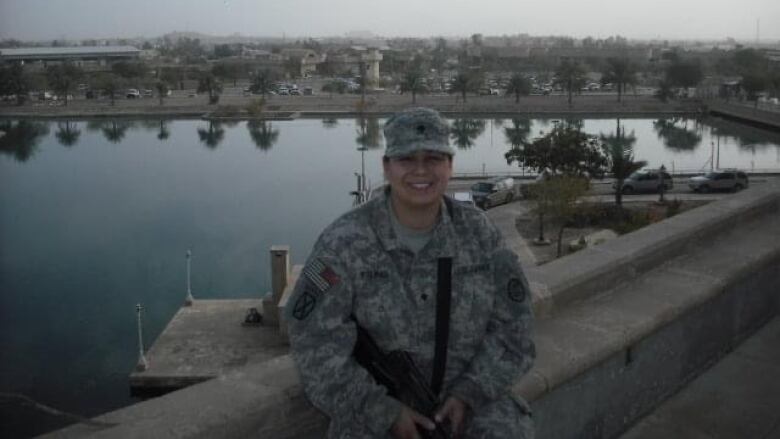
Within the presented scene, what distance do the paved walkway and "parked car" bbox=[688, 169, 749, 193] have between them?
66.9ft

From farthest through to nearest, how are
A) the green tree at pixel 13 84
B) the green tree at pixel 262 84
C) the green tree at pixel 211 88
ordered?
the green tree at pixel 262 84, the green tree at pixel 211 88, the green tree at pixel 13 84

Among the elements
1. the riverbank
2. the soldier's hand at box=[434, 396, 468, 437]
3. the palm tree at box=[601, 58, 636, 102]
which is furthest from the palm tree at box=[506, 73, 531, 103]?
the soldier's hand at box=[434, 396, 468, 437]

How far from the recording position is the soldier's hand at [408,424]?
118cm

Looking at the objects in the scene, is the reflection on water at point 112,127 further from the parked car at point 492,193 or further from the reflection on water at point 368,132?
the parked car at point 492,193

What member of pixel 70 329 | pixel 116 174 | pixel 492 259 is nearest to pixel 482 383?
pixel 492 259

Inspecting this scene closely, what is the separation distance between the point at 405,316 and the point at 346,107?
5490 centimetres

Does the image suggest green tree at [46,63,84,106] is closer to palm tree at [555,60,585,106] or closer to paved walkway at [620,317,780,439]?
palm tree at [555,60,585,106]

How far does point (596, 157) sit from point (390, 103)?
37696mm

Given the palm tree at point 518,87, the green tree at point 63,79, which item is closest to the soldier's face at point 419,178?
the palm tree at point 518,87

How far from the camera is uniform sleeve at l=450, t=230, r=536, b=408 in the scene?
1.26m

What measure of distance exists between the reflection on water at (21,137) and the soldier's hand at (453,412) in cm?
4159

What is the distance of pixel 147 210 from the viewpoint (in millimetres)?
27281

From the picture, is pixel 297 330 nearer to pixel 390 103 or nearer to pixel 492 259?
pixel 492 259

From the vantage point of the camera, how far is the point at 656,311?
78.0 inches
